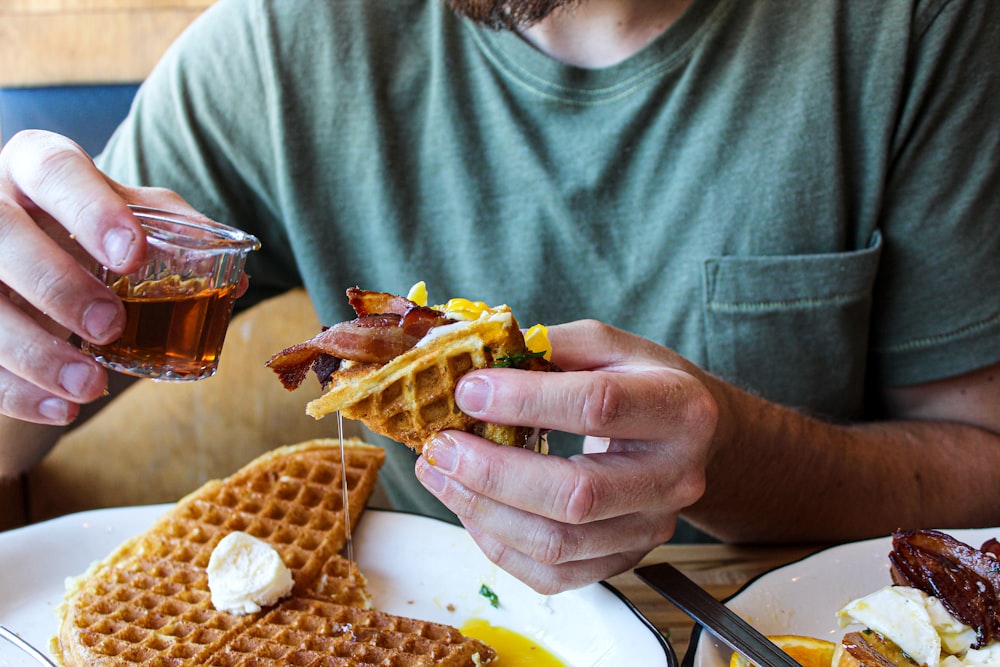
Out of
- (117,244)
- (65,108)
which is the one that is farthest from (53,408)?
(65,108)

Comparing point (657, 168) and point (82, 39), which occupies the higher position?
point (82, 39)

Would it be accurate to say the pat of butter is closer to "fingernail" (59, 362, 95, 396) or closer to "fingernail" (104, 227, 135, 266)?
"fingernail" (59, 362, 95, 396)

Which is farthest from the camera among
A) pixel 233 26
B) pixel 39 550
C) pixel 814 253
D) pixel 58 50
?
pixel 58 50

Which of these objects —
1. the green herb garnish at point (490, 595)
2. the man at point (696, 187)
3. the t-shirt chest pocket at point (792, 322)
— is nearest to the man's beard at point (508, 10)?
the man at point (696, 187)

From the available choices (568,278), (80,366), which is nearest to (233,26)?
(568,278)

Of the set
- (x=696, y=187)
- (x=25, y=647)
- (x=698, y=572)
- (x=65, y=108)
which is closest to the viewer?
(x=25, y=647)

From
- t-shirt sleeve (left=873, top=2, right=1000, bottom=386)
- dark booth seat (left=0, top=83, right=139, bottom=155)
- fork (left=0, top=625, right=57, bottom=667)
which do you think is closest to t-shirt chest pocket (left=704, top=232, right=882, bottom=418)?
t-shirt sleeve (left=873, top=2, right=1000, bottom=386)

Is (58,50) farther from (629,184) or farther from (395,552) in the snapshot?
(395,552)

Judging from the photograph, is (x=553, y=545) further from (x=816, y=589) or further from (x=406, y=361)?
(x=816, y=589)
